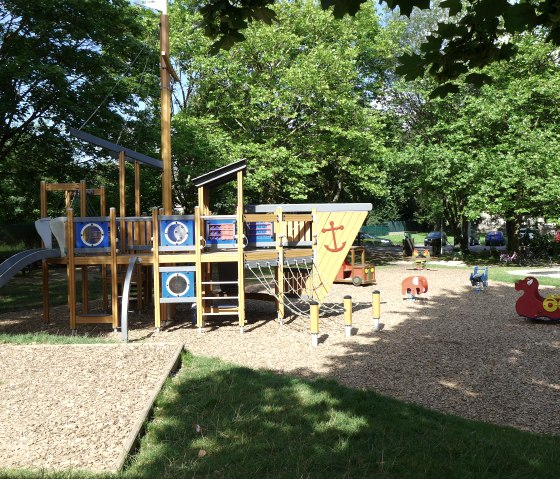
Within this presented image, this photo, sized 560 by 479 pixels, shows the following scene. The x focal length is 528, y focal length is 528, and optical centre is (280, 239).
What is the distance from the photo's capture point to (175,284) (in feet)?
34.2

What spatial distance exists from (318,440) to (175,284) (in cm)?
645

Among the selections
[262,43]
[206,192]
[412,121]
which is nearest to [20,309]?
[206,192]

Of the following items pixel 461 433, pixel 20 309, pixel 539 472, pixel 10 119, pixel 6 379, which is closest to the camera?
pixel 539 472

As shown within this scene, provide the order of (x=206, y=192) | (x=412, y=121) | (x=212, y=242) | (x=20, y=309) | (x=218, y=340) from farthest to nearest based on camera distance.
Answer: (x=412, y=121) < (x=20, y=309) < (x=206, y=192) < (x=212, y=242) < (x=218, y=340)

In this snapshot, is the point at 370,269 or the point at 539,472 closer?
the point at 539,472

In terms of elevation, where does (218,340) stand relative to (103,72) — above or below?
below

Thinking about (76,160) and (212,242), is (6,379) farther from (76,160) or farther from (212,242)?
(76,160)

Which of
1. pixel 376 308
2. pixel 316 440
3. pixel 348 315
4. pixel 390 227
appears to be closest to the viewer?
pixel 316 440

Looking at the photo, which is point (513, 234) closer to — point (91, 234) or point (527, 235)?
point (527, 235)

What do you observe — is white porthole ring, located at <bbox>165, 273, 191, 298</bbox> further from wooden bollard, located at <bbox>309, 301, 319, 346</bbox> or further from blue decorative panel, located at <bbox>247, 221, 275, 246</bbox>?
wooden bollard, located at <bbox>309, 301, 319, 346</bbox>

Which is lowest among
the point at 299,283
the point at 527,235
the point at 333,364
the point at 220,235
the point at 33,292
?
the point at 333,364

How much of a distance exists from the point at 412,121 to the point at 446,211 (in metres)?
5.74

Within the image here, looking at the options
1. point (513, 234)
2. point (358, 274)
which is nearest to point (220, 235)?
point (358, 274)

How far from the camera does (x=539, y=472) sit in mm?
3979
